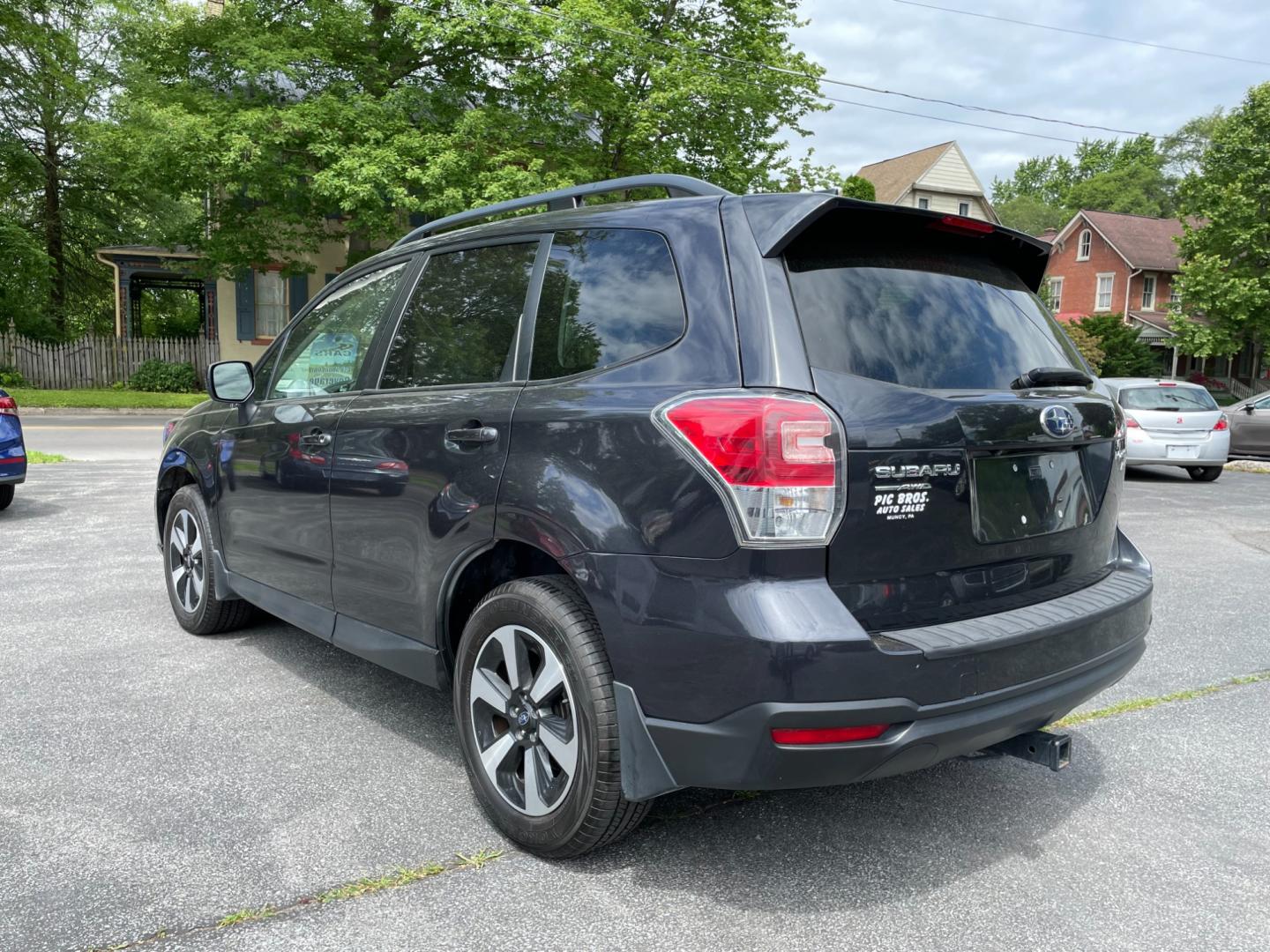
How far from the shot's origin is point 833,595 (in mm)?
2314

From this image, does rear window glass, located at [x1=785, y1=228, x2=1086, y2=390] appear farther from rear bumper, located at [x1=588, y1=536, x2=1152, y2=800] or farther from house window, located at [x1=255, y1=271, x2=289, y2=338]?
house window, located at [x1=255, y1=271, x2=289, y2=338]

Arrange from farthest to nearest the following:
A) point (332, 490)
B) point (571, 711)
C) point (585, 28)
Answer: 1. point (585, 28)
2. point (332, 490)
3. point (571, 711)

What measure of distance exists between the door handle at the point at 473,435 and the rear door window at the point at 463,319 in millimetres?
194

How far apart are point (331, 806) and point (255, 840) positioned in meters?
0.28

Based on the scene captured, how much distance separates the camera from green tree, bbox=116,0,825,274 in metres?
20.5

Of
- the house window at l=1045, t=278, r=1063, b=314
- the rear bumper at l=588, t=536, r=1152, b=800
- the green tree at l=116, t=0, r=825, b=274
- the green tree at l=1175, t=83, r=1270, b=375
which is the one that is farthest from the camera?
the house window at l=1045, t=278, r=1063, b=314

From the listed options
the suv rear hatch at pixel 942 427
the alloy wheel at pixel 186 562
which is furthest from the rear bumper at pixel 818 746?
the alloy wheel at pixel 186 562

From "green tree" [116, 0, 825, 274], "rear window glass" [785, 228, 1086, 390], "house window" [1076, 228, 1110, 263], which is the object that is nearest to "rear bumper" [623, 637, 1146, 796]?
"rear window glass" [785, 228, 1086, 390]

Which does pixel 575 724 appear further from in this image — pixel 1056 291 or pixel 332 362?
pixel 1056 291

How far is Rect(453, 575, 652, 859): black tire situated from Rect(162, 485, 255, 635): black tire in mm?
2466

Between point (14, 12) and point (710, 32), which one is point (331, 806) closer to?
point (710, 32)

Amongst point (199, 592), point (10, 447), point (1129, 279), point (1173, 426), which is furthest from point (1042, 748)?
point (1129, 279)

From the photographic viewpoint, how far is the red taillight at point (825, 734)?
2.26m

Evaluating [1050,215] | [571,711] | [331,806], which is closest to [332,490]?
[331,806]
